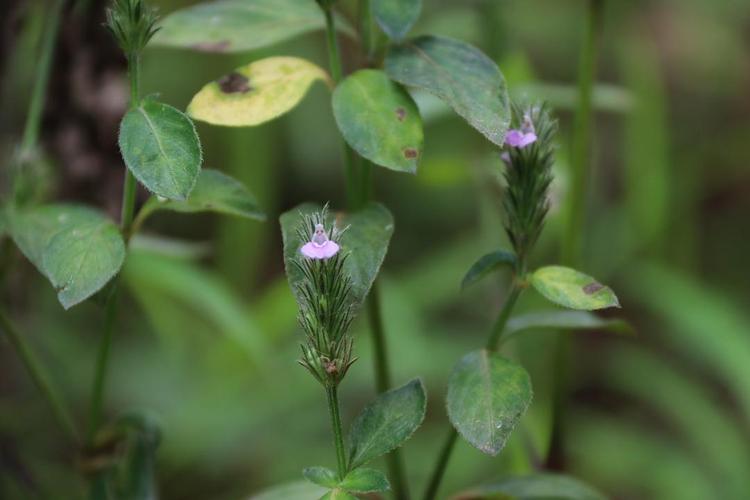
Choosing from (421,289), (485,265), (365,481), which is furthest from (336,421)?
(421,289)

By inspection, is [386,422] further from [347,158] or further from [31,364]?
[31,364]

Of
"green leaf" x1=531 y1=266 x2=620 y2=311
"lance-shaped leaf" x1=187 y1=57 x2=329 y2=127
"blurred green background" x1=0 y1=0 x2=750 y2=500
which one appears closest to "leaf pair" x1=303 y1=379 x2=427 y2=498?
"green leaf" x1=531 y1=266 x2=620 y2=311

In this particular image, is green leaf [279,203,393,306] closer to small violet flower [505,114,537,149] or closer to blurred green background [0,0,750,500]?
small violet flower [505,114,537,149]

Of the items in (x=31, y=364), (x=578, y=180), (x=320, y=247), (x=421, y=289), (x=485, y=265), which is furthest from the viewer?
(x=421, y=289)

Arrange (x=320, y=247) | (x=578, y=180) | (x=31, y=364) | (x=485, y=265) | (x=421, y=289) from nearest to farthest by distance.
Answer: (x=320, y=247) < (x=485, y=265) < (x=31, y=364) < (x=578, y=180) < (x=421, y=289)

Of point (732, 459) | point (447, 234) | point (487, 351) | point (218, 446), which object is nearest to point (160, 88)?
point (447, 234)

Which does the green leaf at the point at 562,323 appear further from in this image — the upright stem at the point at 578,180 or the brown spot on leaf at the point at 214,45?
the brown spot on leaf at the point at 214,45

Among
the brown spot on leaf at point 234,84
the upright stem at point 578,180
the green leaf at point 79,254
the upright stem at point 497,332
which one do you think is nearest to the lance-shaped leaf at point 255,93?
the brown spot on leaf at point 234,84
